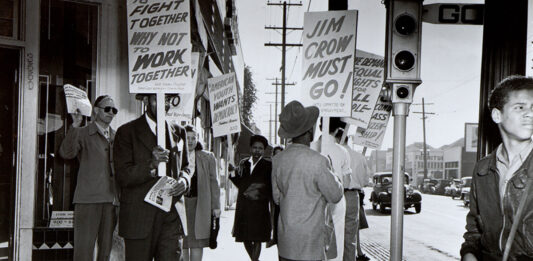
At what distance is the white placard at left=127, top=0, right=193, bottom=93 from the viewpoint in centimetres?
498

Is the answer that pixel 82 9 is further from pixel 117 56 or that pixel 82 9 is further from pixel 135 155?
pixel 135 155

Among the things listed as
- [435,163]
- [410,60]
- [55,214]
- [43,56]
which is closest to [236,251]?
[55,214]

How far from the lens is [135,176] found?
4.19 meters

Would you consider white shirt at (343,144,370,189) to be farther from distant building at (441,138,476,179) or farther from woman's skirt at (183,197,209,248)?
distant building at (441,138,476,179)

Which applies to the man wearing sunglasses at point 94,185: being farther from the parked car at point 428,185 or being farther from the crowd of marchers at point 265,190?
the parked car at point 428,185

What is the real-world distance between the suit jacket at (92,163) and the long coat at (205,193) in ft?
4.33

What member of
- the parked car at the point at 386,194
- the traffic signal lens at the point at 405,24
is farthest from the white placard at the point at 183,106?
the parked car at the point at 386,194

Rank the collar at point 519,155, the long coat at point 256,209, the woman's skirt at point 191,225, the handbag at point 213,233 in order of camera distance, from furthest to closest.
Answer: the long coat at point 256,209, the handbag at point 213,233, the woman's skirt at point 191,225, the collar at point 519,155

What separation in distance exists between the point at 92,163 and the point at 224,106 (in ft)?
15.2

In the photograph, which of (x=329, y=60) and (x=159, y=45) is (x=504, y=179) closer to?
(x=159, y=45)

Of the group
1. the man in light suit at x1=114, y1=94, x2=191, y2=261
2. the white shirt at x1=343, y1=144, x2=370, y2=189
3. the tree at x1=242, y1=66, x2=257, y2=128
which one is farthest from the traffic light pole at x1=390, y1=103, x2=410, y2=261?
the tree at x1=242, y1=66, x2=257, y2=128

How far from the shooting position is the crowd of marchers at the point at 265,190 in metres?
2.61

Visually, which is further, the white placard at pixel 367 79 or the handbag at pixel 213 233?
the white placard at pixel 367 79

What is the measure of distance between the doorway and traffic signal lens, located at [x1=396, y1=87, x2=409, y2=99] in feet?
14.8
